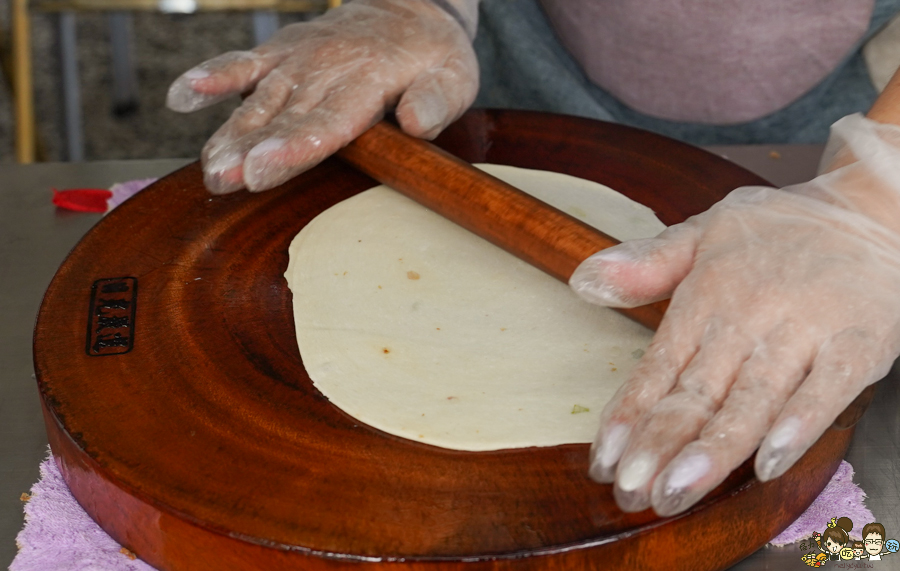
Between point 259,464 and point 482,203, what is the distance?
0.40m

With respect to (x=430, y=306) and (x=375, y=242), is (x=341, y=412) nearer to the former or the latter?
(x=430, y=306)

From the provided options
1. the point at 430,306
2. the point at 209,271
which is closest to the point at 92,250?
the point at 209,271

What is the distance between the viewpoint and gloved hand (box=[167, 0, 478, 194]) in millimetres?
1024

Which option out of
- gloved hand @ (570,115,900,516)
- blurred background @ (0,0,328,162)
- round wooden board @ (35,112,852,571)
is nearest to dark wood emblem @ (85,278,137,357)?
round wooden board @ (35,112,852,571)

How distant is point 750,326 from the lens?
2.37ft

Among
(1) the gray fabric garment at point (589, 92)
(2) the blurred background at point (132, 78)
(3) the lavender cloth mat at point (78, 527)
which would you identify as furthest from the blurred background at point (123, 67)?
(3) the lavender cloth mat at point (78, 527)

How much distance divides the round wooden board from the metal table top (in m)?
0.07

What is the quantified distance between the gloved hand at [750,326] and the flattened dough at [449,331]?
0.07 m

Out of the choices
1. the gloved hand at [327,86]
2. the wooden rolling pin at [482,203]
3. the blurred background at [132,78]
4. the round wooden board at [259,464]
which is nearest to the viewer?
the round wooden board at [259,464]

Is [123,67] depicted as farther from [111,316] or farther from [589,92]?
[111,316]

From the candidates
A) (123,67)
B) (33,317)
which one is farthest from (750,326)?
(123,67)

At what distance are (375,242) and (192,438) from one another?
35 centimetres

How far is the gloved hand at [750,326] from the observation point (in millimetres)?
663

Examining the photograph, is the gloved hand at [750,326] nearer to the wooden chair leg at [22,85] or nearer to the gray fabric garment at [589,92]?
the gray fabric garment at [589,92]
